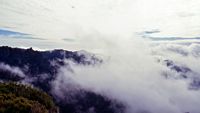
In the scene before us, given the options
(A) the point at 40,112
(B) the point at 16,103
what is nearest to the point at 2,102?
(B) the point at 16,103

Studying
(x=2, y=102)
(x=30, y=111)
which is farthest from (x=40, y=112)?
(x=2, y=102)

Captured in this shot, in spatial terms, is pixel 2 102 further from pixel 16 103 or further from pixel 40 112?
pixel 40 112

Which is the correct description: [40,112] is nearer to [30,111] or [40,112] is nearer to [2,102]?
[30,111]
